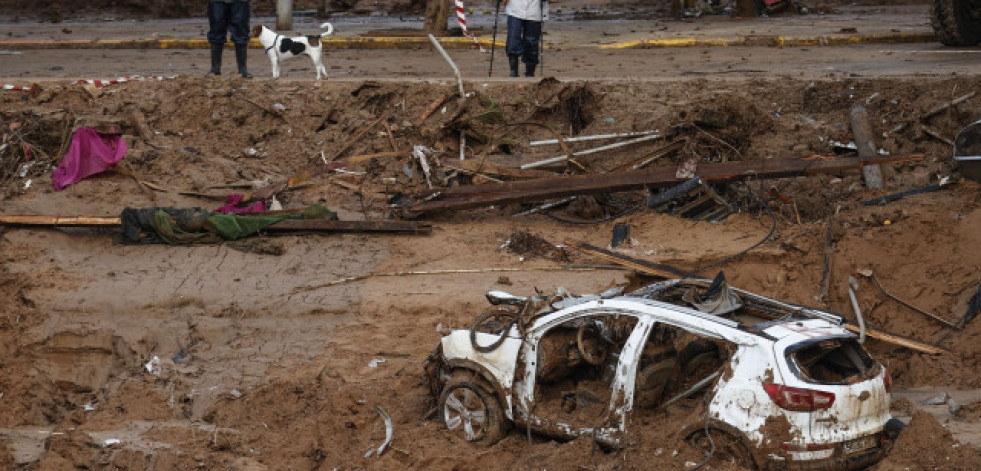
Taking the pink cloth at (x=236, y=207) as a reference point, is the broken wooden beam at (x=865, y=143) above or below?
above

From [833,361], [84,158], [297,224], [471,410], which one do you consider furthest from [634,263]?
[84,158]

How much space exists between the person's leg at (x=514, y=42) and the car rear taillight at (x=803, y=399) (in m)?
11.6

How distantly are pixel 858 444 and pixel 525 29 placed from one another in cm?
1175

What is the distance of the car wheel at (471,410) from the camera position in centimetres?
880

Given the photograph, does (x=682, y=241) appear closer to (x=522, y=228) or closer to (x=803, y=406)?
(x=522, y=228)

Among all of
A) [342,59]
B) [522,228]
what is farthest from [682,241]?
[342,59]

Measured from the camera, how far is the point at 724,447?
755cm

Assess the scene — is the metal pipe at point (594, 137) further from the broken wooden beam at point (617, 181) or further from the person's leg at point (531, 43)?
the person's leg at point (531, 43)

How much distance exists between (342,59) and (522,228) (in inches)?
408

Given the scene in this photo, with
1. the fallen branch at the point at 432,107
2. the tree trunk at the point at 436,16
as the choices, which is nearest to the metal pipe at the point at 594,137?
the fallen branch at the point at 432,107

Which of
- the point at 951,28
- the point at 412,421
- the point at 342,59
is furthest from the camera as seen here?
the point at 342,59

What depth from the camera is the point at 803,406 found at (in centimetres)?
723

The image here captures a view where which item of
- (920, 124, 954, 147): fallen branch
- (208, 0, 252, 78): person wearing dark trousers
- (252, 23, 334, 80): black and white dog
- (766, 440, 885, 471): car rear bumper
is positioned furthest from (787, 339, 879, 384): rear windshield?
(208, 0, 252, 78): person wearing dark trousers

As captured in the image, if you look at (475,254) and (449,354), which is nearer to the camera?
(449,354)
